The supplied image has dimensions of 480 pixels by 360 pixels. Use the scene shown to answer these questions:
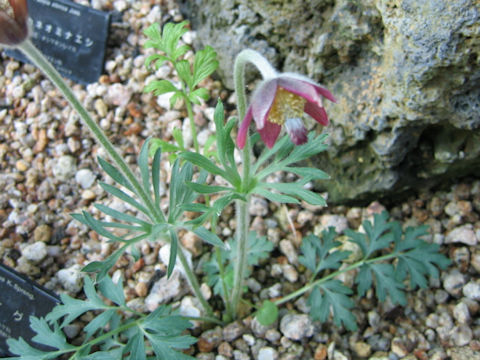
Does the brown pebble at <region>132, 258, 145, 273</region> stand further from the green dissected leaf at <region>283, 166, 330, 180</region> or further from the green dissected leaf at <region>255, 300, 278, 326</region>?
the green dissected leaf at <region>283, 166, 330, 180</region>

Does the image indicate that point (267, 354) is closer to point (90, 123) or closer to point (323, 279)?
point (323, 279)

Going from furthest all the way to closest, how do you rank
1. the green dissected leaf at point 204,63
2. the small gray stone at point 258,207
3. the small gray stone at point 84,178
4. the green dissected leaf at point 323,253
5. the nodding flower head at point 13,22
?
the small gray stone at point 84,178 → the small gray stone at point 258,207 → the green dissected leaf at point 323,253 → the green dissected leaf at point 204,63 → the nodding flower head at point 13,22

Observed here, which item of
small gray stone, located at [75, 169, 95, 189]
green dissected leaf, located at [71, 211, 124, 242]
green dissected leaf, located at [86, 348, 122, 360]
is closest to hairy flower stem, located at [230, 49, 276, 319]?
green dissected leaf, located at [71, 211, 124, 242]

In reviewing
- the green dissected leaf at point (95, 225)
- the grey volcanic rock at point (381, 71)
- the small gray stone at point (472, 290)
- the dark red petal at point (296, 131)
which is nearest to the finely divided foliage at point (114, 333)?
the green dissected leaf at point (95, 225)

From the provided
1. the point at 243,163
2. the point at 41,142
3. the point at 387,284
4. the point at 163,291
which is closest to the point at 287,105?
the point at 243,163

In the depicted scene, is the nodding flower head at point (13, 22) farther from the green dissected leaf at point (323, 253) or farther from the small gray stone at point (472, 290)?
the small gray stone at point (472, 290)
